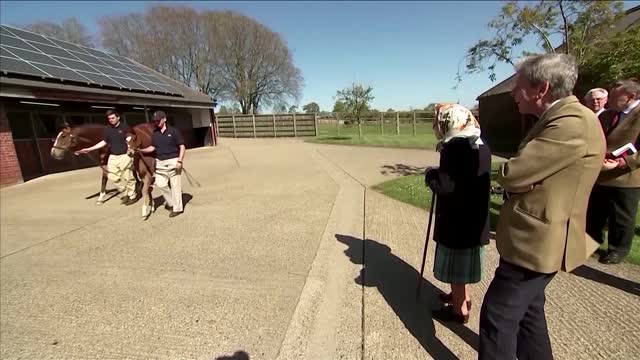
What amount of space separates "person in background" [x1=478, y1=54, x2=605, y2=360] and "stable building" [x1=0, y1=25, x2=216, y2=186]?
493 inches

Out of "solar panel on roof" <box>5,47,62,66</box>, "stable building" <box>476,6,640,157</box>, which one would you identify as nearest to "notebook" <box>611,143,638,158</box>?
"stable building" <box>476,6,640,157</box>

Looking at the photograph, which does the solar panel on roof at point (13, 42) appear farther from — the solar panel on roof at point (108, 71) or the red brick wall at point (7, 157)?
the red brick wall at point (7, 157)

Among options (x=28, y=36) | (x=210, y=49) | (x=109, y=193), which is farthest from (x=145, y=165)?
(x=210, y=49)

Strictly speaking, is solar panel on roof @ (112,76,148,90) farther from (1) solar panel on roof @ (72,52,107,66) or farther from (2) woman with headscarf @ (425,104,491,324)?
(2) woman with headscarf @ (425,104,491,324)

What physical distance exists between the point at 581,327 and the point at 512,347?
108 cm

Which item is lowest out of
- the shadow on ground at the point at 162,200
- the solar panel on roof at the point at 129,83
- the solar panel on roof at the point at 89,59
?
the shadow on ground at the point at 162,200

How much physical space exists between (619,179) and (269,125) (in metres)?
26.2

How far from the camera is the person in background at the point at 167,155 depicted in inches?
223

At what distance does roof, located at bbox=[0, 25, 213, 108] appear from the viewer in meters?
10.2

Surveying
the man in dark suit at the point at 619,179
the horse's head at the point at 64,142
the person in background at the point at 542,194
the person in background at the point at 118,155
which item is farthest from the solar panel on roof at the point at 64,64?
the man in dark suit at the point at 619,179

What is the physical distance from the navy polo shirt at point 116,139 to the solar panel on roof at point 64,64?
18.9 ft

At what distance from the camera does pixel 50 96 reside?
35.2 ft

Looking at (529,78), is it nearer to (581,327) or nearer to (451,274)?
(451,274)

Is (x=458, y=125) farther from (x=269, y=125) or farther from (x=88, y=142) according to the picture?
(x=269, y=125)
